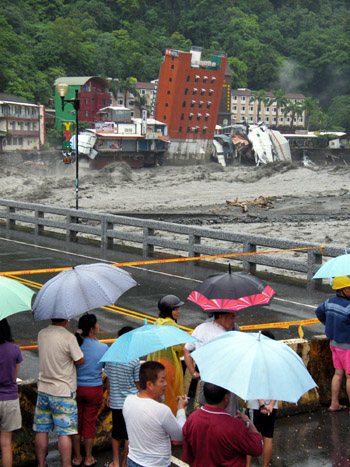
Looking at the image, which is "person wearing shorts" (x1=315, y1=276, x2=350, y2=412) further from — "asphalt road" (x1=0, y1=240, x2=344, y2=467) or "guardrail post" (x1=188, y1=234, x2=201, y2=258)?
"guardrail post" (x1=188, y1=234, x2=201, y2=258)

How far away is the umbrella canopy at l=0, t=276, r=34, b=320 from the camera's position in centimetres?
632

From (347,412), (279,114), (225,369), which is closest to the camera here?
(225,369)

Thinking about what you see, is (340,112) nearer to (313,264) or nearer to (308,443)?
(313,264)

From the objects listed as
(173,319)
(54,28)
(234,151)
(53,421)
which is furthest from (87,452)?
(54,28)

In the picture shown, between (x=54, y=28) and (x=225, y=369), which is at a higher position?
(x=54, y=28)

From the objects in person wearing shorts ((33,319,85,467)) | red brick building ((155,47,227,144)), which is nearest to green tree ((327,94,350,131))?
red brick building ((155,47,227,144))

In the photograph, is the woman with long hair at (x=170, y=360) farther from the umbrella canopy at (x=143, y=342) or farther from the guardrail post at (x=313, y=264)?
the guardrail post at (x=313, y=264)

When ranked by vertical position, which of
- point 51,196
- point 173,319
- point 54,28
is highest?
point 54,28

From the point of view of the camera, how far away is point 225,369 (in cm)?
498

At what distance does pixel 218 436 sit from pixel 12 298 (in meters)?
2.58

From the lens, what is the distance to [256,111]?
6029 inches

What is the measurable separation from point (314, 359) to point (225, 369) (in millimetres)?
4195

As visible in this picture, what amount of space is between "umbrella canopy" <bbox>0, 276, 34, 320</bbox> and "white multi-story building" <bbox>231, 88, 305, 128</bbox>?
143607 millimetres

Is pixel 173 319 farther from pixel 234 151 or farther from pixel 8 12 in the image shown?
pixel 8 12
